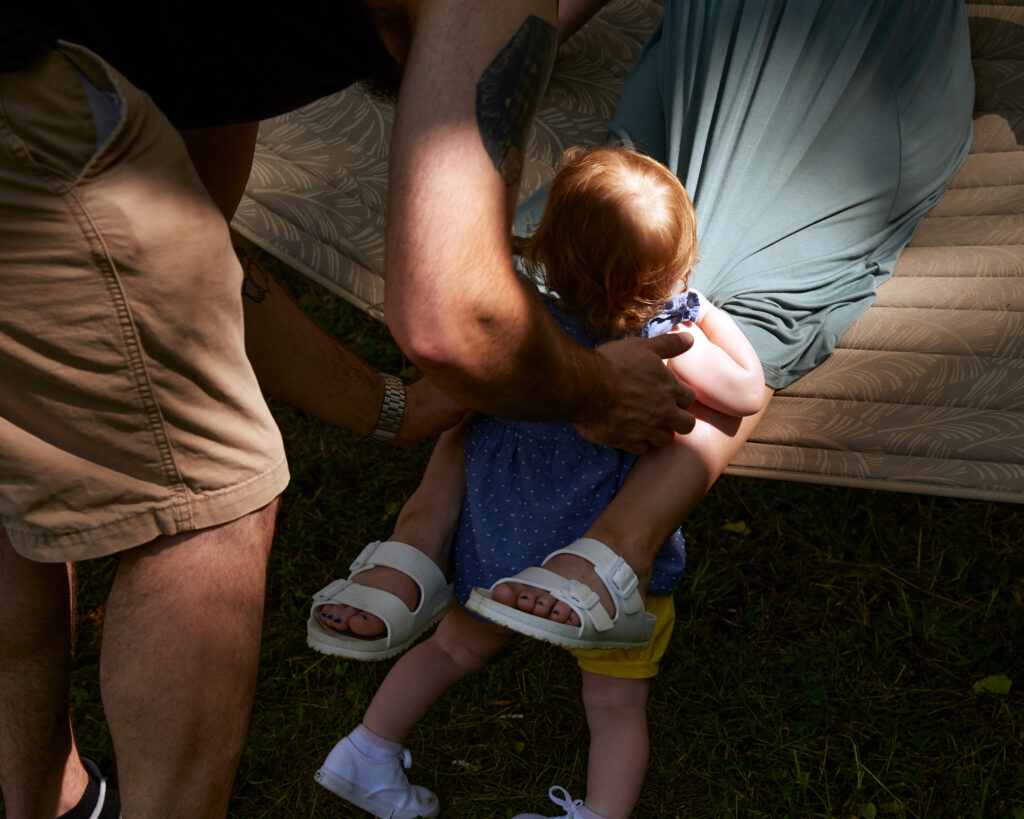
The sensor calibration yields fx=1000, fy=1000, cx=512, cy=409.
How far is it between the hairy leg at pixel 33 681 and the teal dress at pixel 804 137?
3.55ft

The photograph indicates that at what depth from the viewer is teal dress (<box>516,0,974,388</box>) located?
188 cm

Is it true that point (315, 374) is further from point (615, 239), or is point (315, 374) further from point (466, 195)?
point (466, 195)

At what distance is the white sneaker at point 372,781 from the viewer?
172 centimetres

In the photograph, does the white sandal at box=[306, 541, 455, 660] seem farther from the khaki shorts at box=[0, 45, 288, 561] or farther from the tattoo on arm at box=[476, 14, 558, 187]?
the tattoo on arm at box=[476, 14, 558, 187]

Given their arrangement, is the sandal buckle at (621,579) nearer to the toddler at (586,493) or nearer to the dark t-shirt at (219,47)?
the toddler at (586,493)

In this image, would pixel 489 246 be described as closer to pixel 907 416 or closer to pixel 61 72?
pixel 61 72

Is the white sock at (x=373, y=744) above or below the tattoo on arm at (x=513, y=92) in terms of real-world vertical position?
below

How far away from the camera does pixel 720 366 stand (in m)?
1.64

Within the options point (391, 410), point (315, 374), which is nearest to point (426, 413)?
point (391, 410)

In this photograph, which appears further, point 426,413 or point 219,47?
point 426,413

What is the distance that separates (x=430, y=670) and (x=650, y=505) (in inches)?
19.2

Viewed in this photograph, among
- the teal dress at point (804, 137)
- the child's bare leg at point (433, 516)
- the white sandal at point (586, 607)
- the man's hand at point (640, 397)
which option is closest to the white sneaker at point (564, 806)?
the white sandal at point (586, 607)

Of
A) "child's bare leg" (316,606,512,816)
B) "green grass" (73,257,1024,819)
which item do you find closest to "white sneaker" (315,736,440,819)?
"child's bare leg" (316,606,512,816)

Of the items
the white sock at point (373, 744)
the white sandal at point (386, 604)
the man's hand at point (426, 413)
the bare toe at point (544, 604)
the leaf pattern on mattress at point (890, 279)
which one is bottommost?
the white sock at point (373, 744)
